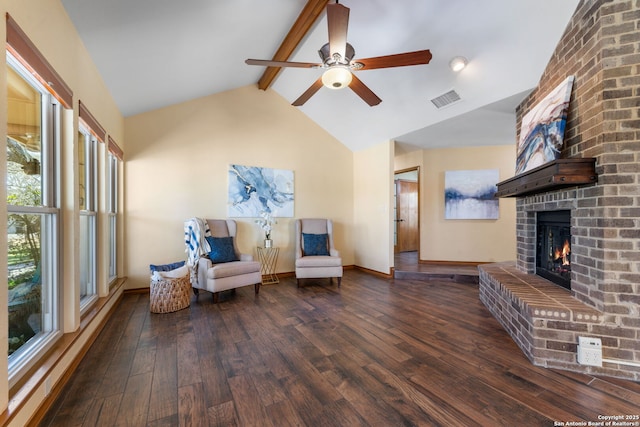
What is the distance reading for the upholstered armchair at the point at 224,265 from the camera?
3.27 metres

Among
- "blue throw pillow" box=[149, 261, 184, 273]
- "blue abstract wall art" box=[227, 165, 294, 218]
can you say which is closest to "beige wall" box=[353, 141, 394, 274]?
"blue abstract wall art" box=[227, 165, 294, 218]

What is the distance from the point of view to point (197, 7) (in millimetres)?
2174

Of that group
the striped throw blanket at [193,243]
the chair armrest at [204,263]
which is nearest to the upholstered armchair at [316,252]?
the chair armrest at [204,263]

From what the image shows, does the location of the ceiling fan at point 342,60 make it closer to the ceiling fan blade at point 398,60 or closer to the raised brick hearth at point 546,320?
the ceiling fan blade at point 398,60

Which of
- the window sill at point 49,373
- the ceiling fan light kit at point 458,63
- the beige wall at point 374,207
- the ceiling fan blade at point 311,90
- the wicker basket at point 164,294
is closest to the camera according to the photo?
the window sill at point 49,373

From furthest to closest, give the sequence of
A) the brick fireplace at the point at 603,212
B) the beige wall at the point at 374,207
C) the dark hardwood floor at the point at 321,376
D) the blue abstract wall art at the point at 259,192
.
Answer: the beige wall at the point at 374,207, the blue abstract wall art at the point at 259,192, the brick fireplace at the point at 603,212, the dark hardwood floor at the point at 321,376

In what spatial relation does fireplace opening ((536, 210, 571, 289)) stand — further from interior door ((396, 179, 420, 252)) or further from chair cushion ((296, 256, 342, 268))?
interior door ((396, 179, 420, 252))

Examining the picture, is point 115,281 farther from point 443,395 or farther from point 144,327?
point 443,395

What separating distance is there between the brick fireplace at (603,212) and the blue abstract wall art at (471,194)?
3030mm

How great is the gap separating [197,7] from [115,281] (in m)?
3.27

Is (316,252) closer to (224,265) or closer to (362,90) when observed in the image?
(224,265)

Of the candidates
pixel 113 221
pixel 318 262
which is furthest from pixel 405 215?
pixel 113 221

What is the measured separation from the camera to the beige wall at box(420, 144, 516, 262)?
4.91m

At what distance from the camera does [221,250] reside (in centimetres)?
369
